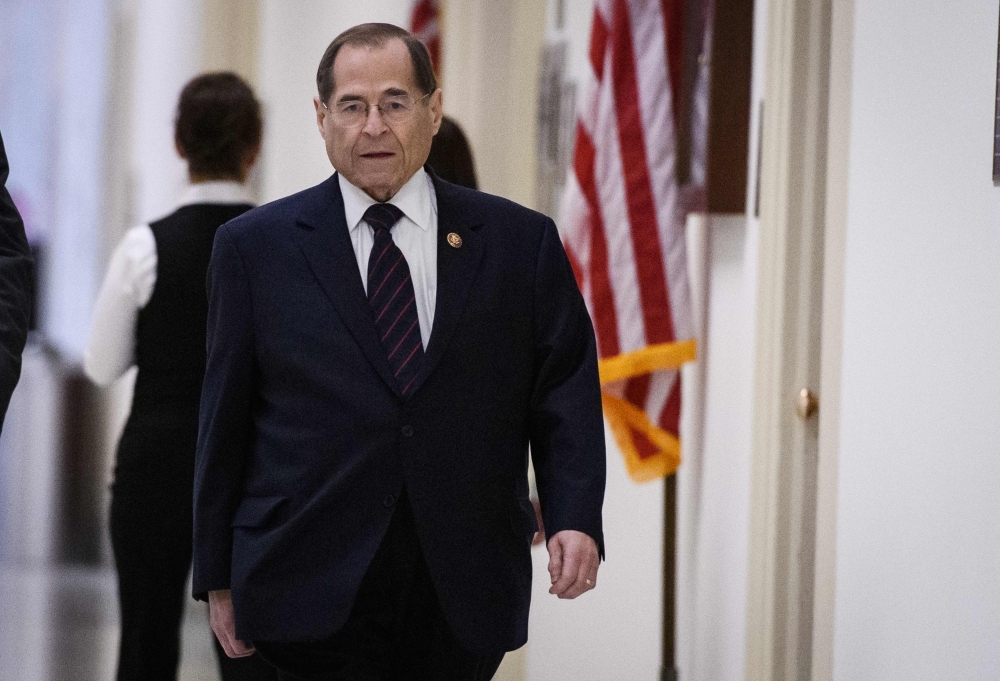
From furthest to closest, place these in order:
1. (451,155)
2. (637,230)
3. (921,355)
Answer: (637,230), (451,155), (921,355)

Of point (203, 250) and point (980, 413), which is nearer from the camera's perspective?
point (980, 413)

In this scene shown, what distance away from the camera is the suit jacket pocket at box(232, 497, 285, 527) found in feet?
5.07

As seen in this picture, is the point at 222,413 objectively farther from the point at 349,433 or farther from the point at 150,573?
the point at 150,573

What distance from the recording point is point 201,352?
256 cm

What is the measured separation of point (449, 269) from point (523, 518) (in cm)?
33

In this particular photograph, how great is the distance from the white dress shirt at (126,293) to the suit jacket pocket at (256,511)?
1092 millimetres

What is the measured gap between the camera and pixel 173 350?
2551 millimetres

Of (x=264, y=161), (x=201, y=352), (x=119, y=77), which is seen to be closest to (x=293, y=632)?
(x=201, y=352)

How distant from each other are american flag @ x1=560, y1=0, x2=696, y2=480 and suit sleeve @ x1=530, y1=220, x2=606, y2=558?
1411 millimetres

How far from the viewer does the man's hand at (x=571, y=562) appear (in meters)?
1.54

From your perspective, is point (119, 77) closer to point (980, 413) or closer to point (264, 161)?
point (264, 161)

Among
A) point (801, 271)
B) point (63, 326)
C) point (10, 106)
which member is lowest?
point (63, 326)

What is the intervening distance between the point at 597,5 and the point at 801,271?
98 cm

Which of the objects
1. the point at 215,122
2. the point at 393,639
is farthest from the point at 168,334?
the point at 393,639
